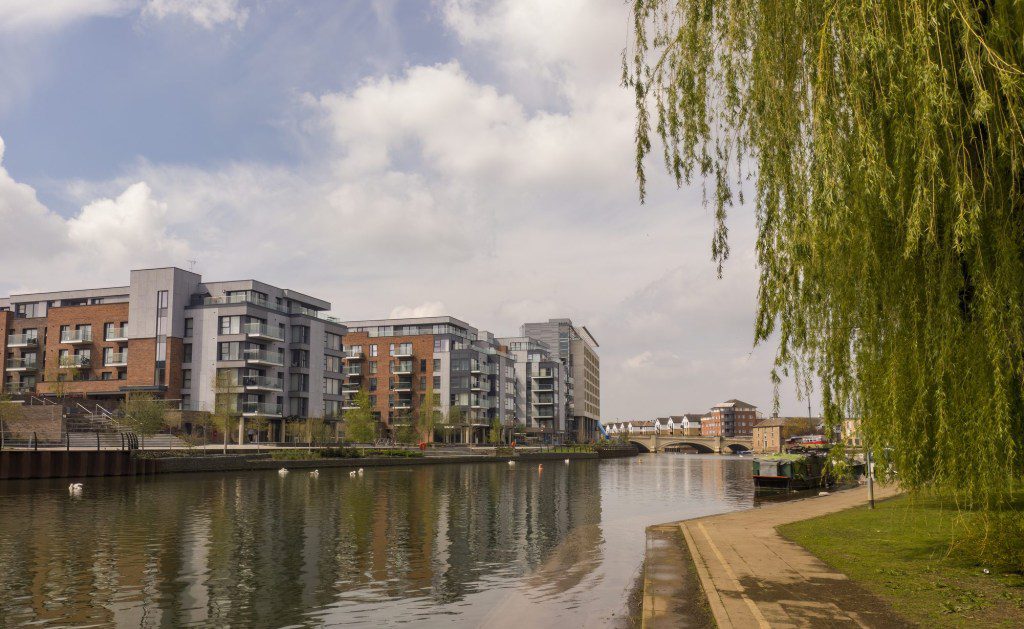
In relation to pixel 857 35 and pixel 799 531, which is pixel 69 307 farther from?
pixel 857 35

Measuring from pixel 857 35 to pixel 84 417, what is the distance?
231ft

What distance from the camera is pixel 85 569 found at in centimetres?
1636

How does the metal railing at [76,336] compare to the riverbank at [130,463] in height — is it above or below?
above

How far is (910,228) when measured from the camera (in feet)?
28.6

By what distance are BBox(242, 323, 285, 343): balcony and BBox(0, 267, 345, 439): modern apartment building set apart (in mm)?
107

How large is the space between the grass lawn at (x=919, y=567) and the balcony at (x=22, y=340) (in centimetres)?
8813

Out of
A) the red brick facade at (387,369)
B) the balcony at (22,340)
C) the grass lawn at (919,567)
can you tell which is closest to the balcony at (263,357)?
the balcony at (22,340)

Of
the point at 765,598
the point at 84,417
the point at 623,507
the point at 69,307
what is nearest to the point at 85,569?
the point at 765,598

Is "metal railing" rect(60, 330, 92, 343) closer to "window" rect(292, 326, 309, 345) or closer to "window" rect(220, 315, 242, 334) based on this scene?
"window" rect(220, 315, 242, 334)

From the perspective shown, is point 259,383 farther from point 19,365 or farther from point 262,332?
point 19,365

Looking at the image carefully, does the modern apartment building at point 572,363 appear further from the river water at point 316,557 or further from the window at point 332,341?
the river water at point 316,557

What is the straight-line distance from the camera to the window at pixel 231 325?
3083 inches

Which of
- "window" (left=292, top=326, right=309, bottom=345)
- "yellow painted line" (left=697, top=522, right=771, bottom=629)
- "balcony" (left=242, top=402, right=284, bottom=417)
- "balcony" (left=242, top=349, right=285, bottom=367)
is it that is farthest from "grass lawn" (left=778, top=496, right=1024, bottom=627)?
"window" (left=292, top=326, right=309, bottom=345)

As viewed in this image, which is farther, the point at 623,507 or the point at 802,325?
the point at 623,507
